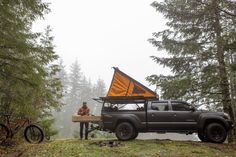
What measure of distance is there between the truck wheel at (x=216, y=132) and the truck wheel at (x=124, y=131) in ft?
12.0

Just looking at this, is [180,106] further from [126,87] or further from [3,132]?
[3,132]

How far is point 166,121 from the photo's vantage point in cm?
1605

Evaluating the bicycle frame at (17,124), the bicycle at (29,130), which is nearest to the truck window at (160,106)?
the bicycle at (29,130)

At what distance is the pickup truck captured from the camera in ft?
52.1

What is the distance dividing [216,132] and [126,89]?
4.79 meters

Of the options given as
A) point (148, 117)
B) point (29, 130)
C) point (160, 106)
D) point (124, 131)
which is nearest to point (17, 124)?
point (29, 130)

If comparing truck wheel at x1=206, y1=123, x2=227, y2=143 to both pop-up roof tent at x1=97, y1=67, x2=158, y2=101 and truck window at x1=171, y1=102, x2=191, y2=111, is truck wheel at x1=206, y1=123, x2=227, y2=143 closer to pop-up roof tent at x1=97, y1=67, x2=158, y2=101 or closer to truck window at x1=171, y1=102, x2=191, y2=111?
truck window at x1=171, y1=102, x2=191, y2=111

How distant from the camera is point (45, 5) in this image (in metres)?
13.0

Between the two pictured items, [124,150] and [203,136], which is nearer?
[124,150]

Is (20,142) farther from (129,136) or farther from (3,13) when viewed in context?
(3,13)

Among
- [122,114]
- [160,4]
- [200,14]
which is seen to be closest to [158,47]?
[160,4]

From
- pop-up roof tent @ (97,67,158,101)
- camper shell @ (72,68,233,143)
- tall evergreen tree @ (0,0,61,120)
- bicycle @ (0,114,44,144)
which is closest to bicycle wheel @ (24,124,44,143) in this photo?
bicycle @ (0,114,44,144)

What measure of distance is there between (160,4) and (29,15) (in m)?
11.1

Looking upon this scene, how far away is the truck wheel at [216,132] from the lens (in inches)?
621
